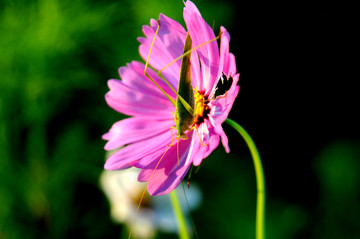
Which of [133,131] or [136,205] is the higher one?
[133,131]

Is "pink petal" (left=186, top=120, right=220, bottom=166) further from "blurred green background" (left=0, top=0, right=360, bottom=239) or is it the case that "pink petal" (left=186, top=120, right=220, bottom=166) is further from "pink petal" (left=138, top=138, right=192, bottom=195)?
"blurred green background" (left=0, top=0, right=360, bottom=239)

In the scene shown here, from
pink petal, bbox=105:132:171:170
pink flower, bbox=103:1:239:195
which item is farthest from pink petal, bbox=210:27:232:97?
pink petal, bbox=105:132:171:170

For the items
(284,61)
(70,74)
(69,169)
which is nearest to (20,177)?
(69,169)

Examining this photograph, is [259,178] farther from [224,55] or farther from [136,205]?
[136,205]

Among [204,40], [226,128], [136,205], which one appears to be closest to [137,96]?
[204,40]

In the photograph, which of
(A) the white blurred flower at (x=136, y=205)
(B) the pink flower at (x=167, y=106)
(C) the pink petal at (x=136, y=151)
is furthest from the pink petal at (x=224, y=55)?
(A) the white blurred flower at (x=136, y=205)

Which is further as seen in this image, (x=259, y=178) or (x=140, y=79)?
(x=140, y=79)
